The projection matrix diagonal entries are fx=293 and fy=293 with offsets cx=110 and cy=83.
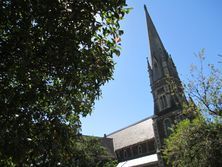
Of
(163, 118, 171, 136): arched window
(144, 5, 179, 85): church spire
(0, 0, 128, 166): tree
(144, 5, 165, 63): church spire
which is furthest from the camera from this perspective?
(144, 5, 165, 63): church spire

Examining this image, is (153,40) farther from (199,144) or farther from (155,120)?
(199,144)

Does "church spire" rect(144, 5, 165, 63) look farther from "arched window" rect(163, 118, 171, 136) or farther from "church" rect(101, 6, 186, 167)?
"arched window" rect(163, 118, 171, 136)

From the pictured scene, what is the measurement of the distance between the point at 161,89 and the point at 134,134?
12680mm

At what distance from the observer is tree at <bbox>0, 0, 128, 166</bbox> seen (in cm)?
862

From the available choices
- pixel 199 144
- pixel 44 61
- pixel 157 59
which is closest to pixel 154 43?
pixel 157 59

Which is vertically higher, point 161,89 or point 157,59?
point 157,59

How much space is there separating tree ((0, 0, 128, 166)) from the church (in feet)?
92.1

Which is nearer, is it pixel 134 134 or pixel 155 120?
pixel 155 120

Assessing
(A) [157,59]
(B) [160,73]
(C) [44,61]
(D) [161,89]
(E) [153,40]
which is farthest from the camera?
(E) [153,40]

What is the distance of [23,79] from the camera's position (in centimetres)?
895

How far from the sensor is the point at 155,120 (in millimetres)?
42250

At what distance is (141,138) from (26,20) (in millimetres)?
41922

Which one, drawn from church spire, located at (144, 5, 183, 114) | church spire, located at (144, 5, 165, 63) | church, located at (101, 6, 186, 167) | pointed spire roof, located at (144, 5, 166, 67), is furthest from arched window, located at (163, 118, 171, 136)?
church spire, located at (144, 5, 165, 63)

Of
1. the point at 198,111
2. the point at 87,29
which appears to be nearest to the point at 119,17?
the point at 87,29
